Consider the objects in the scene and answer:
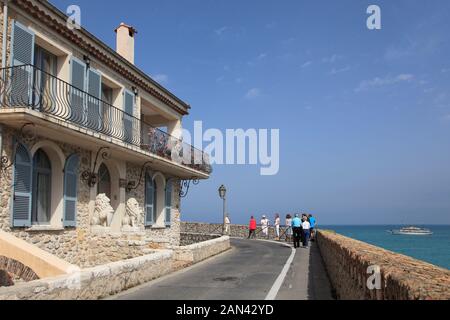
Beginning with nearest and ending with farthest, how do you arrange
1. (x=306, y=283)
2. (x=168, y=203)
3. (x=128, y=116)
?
(x=306, y=283) → (x=128, y=116) → (x=168, y=203)

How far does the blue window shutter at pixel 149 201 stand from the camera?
18141 mm

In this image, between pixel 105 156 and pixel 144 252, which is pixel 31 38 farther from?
pixel 144 252

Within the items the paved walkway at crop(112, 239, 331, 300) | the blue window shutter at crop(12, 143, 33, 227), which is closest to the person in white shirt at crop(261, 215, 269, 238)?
the paved walkway at crop(112, 239, 331, 300)

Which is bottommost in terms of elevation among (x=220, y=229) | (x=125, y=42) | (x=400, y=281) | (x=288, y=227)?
(x=220, y=229)

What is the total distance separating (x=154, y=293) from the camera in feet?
30.3

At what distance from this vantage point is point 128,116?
16188mm

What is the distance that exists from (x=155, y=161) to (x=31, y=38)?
710 centimetres

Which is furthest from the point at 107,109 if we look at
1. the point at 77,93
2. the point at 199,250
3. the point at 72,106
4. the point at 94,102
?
the point at 199,250

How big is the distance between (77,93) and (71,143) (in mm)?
1493

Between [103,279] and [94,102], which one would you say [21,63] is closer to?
[94,102]

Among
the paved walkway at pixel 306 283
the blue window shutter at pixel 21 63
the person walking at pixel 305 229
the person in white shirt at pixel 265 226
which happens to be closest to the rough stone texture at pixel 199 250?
the paved walkway at pixel 306 283

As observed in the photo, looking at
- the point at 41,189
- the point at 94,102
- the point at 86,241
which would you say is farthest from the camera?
the point at 94,102
